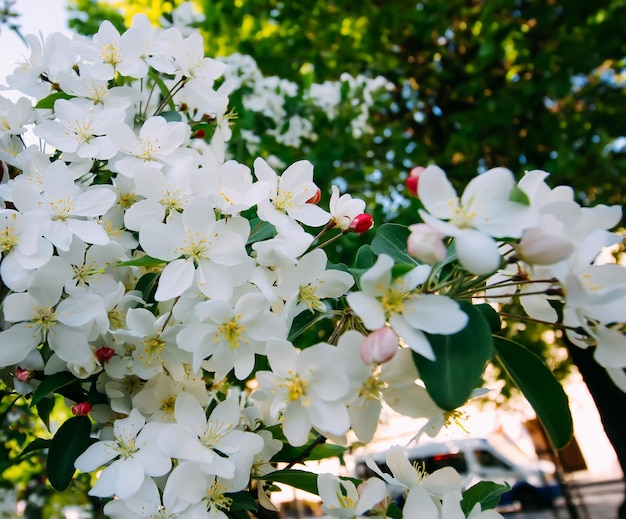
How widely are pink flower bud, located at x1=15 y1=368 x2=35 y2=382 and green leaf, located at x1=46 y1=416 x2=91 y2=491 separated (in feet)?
0.44

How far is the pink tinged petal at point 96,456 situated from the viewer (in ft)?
3.21

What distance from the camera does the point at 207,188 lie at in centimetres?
95

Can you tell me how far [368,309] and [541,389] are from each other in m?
0.29

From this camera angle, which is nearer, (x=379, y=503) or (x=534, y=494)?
(x=379, y=503)

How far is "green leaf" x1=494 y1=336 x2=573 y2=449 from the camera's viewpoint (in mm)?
772

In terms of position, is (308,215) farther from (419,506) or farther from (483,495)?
(483,495)

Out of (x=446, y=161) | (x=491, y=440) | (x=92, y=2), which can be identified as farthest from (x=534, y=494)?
(x=92, y=2)

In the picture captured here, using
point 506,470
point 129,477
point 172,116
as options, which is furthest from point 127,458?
point 506,470

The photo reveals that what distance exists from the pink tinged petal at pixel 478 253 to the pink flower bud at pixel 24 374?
0.79 meters

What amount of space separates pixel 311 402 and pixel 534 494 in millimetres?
10772

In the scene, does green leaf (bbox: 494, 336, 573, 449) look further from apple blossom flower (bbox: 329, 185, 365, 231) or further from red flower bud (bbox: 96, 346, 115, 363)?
red flower bud (bbox: 96, 346, 115, 363)

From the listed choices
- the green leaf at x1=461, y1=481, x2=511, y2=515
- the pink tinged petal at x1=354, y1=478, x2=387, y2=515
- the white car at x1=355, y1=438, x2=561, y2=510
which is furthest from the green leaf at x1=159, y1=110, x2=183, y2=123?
the white car at x1=355, y1=438, x2=561, y2=510

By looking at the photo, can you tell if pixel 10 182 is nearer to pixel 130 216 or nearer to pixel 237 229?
pixel 130 216

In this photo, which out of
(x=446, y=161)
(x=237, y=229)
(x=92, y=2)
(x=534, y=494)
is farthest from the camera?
(x=534, y=494)
